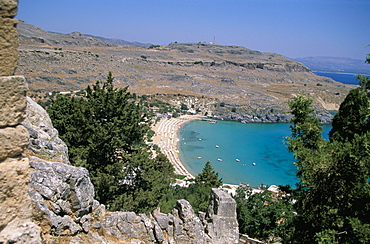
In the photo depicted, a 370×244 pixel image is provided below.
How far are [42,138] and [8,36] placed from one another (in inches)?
213

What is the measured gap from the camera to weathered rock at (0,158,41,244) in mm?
2836

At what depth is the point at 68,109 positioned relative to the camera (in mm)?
15953

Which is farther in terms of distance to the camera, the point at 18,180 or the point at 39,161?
the point at 39,161

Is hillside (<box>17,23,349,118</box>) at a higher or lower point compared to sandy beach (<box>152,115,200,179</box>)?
higher

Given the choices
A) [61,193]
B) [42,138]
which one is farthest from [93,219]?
[42,138]

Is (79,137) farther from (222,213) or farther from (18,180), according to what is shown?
(18,180)

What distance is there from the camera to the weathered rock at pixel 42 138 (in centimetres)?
655

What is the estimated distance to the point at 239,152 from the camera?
48344mm

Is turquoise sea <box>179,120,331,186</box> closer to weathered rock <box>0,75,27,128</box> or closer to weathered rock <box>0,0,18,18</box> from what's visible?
weathered rock <box>0,75,27,128</box>

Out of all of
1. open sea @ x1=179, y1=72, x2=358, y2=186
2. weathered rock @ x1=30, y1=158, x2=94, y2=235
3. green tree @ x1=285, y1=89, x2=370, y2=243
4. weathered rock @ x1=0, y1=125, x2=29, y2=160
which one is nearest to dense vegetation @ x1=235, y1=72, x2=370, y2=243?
green tree @ x1=285, y1=89, x2=370, y2=243

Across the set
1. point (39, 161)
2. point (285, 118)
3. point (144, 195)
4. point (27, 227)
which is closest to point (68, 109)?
point (144, 195)

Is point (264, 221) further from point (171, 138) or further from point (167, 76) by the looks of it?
point (167, 76)

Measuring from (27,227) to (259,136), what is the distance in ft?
196

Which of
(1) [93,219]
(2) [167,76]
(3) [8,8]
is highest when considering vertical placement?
(3) [8,8]
